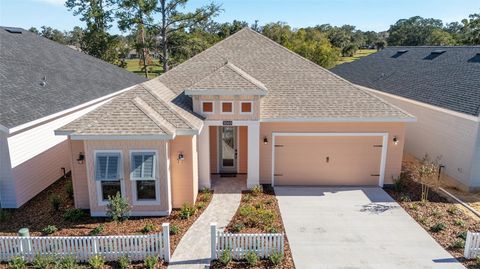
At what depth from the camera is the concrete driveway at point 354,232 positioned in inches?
339

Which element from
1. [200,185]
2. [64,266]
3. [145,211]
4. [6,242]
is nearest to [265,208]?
[200,185]

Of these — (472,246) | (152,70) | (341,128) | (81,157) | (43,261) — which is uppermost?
(152,70)

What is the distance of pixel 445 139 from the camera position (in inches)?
576

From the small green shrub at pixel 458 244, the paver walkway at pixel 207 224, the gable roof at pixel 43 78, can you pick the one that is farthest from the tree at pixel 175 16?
the small green shrub at pixel 458 244

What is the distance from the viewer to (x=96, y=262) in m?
8.13

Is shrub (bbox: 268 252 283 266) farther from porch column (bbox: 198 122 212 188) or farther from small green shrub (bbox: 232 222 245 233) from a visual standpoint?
porch column (bbox: 198 122 212 188)

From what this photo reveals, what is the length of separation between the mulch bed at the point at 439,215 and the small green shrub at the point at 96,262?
9.12m

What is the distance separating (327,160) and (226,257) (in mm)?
6926

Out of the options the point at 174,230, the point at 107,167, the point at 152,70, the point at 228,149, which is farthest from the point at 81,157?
the point at 152,70

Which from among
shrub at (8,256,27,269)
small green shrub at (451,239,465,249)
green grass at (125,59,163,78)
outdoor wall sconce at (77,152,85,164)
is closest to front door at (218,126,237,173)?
outdoor wall sconce at (77,152,85,164)

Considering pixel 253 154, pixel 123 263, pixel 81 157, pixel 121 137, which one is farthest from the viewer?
pixel 253 154

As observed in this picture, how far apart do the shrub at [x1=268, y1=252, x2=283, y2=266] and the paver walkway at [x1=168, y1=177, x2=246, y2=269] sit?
1614mm

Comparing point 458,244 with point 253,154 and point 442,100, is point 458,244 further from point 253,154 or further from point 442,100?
point 442,100

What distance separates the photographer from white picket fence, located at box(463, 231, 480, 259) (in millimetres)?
8508
